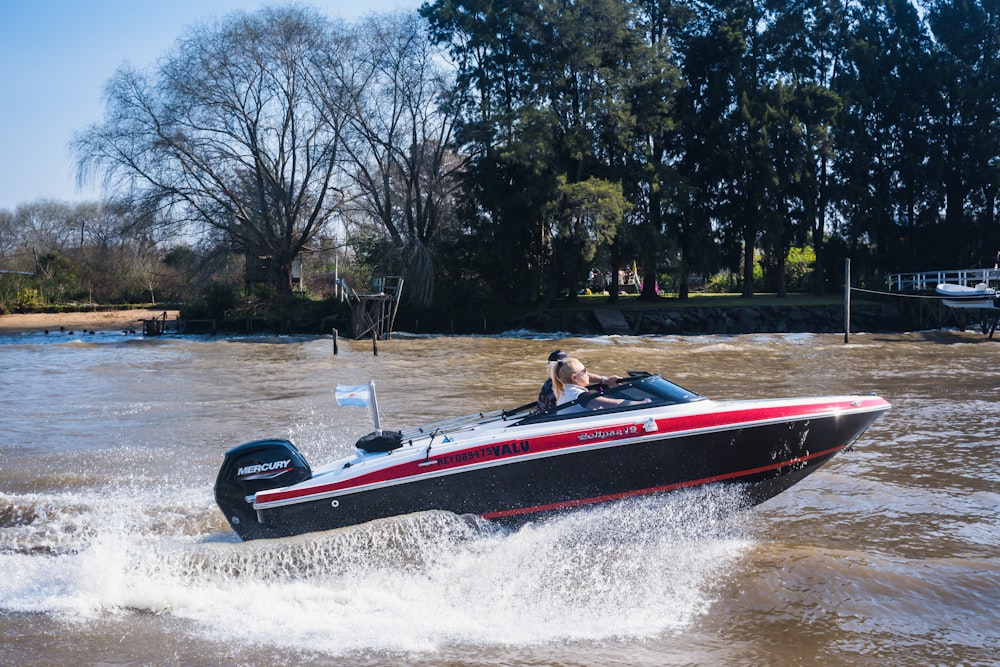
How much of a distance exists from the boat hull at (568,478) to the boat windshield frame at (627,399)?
30 cm

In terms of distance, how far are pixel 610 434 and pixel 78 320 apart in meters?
52.1

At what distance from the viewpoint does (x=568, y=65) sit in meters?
40.3

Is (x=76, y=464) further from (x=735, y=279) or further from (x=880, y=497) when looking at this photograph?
(x=735, y=279)

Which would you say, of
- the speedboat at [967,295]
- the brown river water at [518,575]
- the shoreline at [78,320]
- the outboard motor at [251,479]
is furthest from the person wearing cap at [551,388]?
the shoreline at [78,320]

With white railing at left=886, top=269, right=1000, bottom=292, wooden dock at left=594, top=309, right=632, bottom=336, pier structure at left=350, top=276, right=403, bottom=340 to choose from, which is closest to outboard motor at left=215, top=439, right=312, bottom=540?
pier structure at left=350, top=276, right=403, bottom=340

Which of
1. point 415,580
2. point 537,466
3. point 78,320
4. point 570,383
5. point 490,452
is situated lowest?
point 415,580

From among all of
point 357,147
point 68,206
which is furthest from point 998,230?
point 68,206

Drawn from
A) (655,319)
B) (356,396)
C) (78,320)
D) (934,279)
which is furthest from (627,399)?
(78,320)

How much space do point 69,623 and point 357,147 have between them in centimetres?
3812

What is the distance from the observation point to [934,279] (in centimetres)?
4050

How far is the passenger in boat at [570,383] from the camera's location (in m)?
7.40

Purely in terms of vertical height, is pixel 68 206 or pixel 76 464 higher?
pixel 68 206

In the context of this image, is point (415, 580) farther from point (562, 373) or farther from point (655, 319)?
point (655, 319)

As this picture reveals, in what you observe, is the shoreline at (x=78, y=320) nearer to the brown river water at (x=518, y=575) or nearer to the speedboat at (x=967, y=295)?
the brown river water at (x=518, y=575)
